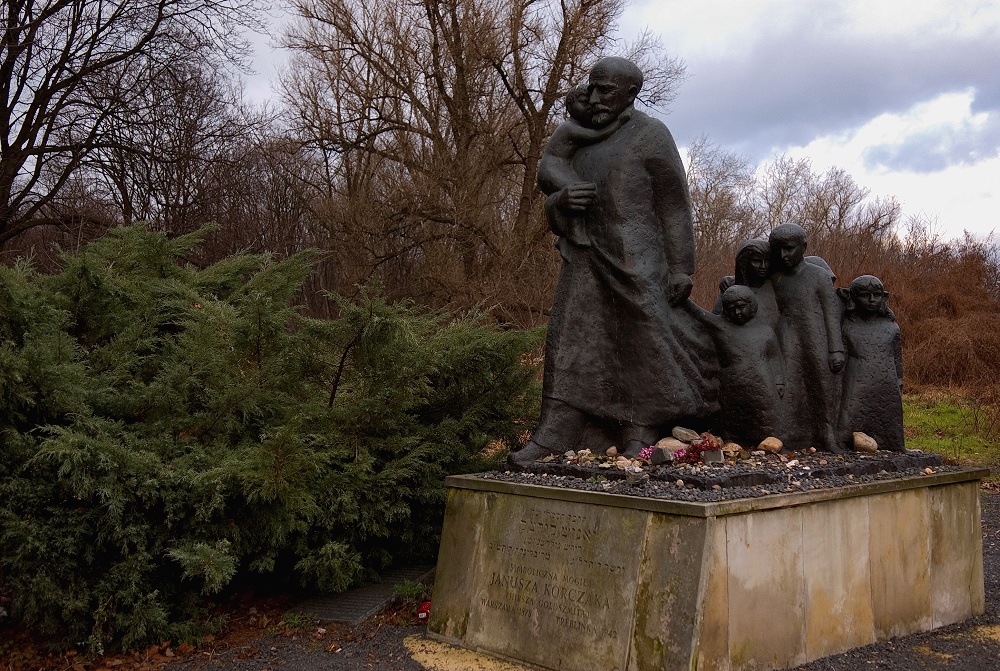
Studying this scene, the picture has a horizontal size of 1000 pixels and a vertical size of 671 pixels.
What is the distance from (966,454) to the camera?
1153 centimetres

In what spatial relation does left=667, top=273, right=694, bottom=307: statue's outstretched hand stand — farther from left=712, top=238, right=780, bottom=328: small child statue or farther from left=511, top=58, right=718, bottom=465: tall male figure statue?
left=712, top=238, right=780, bottom=328: small child statue

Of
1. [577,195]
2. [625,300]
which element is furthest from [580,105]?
[625,300]

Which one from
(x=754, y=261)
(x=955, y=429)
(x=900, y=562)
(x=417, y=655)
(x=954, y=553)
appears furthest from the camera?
(x=955, y=429)

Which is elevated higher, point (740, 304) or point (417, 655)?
point (740, 304)

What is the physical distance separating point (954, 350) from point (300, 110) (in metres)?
13.3

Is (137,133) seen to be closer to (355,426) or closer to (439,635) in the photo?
(355,426)

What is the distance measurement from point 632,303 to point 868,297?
1.53 m

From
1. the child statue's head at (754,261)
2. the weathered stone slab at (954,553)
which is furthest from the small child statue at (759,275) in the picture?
the weathered stone slab at (954,553)

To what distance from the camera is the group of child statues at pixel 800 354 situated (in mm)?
5289

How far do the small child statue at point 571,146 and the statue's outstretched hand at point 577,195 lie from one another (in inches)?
4.1

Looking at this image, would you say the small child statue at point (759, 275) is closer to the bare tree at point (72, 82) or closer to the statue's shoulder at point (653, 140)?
the statue's shoulder at point (653, 140)

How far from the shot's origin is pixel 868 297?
5531 mm

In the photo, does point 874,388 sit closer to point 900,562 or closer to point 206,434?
point 900,562

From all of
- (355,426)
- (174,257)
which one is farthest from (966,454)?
(174,257)
